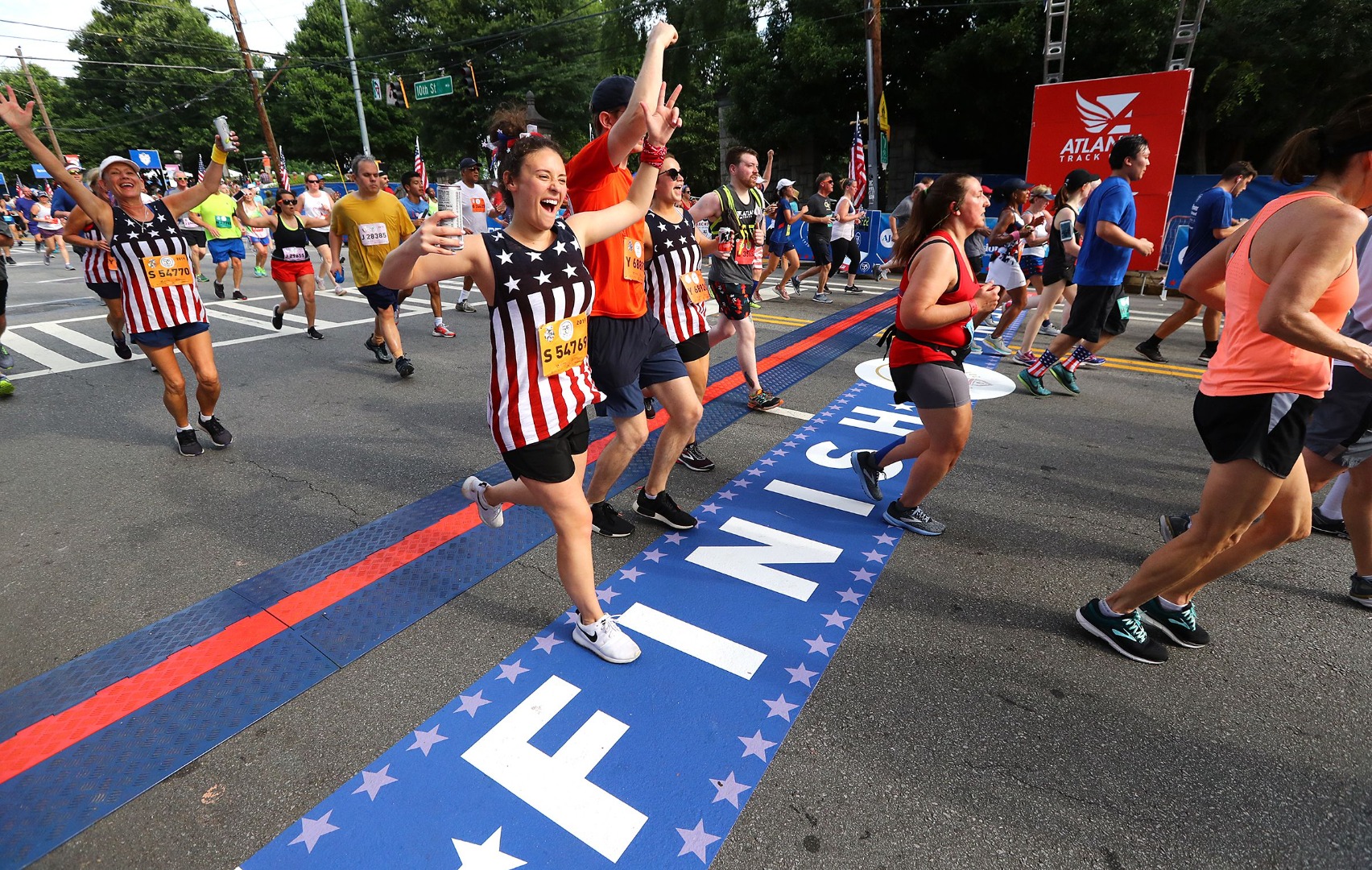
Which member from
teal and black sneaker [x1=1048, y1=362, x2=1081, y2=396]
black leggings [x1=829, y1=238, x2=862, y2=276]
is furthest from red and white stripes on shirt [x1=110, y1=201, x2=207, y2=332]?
black leggings [x1=829, y1=238, x2=862, y2=276]

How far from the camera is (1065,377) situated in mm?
5801

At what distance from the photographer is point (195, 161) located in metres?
47.9

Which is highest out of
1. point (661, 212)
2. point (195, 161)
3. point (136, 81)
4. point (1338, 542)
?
point (136, 81)

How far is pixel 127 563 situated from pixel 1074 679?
4285 mm

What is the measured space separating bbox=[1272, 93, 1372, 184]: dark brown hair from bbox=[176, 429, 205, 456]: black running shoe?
590 centimetres

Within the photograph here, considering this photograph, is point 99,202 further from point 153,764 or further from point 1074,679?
point 1074,679

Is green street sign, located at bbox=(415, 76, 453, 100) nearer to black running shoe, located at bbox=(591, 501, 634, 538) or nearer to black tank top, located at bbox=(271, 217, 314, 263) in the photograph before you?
black tank top, located at bbox=(271, 217, 314, 263)

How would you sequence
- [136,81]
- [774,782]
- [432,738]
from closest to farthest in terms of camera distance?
[774,782] → [432,738] → [136,81]

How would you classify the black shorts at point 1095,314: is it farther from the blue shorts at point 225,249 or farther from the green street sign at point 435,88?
the green street sign at point 435,88

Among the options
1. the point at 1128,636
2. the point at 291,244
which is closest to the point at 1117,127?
the point at 1128,636

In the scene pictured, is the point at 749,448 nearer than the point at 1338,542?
No

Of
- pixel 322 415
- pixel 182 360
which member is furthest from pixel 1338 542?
pixel 182 360

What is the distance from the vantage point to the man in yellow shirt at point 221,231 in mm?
10163

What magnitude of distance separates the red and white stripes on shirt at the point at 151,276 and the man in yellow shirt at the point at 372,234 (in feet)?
5.92
